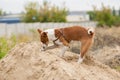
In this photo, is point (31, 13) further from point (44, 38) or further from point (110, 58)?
point (44, 38)

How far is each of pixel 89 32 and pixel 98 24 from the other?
183 ft

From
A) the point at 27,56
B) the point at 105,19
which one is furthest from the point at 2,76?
the point at 105,19

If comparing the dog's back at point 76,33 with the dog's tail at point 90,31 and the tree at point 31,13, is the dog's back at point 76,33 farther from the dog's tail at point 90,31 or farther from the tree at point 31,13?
the tree at point 31,13

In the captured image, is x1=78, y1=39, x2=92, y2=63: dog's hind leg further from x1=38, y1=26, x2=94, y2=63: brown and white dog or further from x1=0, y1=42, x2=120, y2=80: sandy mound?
x1=0, y1=42, x2=120, y2=80: sandy mound

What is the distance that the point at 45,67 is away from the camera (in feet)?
30.0

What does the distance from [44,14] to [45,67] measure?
171 ft

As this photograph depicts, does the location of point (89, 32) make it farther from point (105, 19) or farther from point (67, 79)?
point (105, 19)

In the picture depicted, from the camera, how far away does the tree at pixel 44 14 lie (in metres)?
61.8

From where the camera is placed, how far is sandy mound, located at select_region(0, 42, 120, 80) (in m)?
8.62

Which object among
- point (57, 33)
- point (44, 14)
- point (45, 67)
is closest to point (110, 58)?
point (57, 33)

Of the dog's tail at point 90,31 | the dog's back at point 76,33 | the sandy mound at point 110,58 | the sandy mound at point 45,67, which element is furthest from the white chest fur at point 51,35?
the sandy mound at point 110,58

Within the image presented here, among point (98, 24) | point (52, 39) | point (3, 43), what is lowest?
point (98, 24)

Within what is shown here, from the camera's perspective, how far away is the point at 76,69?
8906mm

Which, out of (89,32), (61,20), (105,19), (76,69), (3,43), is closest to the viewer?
(76,69)
